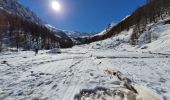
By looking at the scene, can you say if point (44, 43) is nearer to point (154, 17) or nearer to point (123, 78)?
point (154, 17)

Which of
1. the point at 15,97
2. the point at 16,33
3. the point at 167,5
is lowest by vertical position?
the point at 15,97

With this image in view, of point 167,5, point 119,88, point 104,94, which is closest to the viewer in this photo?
point 104,94

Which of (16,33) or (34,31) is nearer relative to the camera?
(16,33)

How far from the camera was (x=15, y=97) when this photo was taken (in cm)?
771

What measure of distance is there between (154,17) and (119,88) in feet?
277

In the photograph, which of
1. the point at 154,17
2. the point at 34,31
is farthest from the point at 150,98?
the point at 34,31

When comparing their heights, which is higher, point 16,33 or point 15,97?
point 16,33

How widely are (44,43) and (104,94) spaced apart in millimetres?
116865

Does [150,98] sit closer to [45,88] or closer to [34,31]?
[45,88]

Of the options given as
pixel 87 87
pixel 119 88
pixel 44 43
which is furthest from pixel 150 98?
pixel 44 43

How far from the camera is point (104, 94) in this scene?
805 centimetres

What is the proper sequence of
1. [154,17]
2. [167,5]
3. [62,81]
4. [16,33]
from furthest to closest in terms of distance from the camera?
1. [16,33]
2. [167,5]
3. [154,17]
4. [62,81]

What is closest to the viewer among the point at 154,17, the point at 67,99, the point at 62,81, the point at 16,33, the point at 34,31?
the point at 67,99

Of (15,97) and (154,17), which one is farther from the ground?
(154,17)
